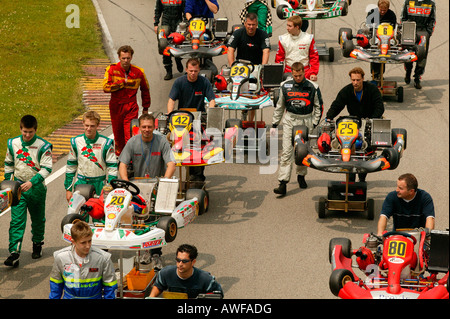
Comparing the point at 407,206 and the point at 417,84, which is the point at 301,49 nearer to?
the point at 417,84

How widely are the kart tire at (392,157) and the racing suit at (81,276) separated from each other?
5.46m

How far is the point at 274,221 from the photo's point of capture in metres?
14.4

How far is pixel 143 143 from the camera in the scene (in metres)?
13.1

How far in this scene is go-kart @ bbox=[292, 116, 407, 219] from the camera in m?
13.8

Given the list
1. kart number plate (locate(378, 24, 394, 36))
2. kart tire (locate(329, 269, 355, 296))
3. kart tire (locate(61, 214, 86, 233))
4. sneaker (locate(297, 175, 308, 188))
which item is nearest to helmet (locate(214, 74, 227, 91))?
sneaker (locate(297, 175, 308, 188))

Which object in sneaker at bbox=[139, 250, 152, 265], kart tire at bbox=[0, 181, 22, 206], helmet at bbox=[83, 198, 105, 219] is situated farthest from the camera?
kart tire at bbox=[0, 181, 22, 206]

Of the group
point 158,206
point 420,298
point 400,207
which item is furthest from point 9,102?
point 420,298

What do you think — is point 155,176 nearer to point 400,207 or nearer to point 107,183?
point 107,183

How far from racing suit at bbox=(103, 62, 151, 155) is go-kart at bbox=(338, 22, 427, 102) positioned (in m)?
5.36

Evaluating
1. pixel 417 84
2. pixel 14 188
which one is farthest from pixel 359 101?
pixel 417 84

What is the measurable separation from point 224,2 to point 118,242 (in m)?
16.9

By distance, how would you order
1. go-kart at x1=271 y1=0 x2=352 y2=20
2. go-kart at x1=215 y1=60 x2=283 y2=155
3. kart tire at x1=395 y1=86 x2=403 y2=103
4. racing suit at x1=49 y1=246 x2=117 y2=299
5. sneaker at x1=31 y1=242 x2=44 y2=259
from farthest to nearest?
go-kart at x1=271 y1=0 x2=352 y2=20
kart tire at x1=395 y1=86 x2=403 y2=103
go-kart at x1=215 y1=60 x2=283 y2=155
sneaker at x1=31 y1=242 x2=44 y2=259
racing suit at x1=49 y1=246 x2=117 y2=299

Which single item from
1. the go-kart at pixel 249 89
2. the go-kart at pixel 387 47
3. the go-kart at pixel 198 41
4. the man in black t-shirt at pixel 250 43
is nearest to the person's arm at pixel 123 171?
the go-kart at pixel 249 89

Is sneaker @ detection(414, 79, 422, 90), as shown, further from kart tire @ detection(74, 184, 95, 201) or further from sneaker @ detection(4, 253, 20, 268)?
sneaker @ detection(4, 253, 20, 268)
